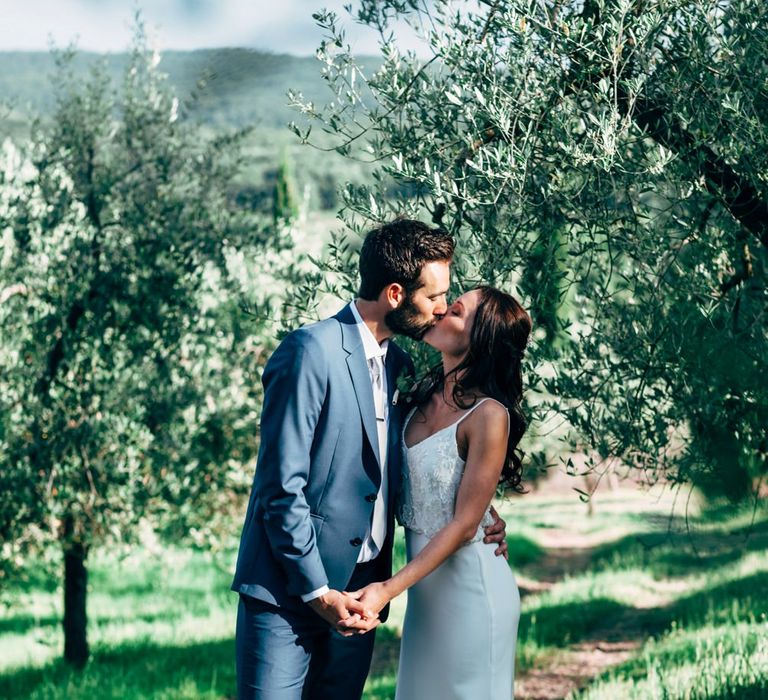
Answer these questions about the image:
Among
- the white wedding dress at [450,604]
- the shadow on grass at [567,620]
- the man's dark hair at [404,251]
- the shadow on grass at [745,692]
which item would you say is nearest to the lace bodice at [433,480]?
the white wedding dress at [450,604]

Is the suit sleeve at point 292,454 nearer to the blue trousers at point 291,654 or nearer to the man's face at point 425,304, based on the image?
the blue trousers at point 291,654

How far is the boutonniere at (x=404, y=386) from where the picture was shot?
4347 millimetres

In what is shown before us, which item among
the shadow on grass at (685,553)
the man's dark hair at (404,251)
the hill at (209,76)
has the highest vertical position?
the hill at (209,76)

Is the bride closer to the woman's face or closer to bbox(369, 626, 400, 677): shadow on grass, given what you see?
the woman's face

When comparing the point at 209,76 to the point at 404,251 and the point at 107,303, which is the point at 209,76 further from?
the point at 404,251

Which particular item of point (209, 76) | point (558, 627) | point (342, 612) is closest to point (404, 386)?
point (342, 612)

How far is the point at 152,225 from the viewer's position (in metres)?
8.63

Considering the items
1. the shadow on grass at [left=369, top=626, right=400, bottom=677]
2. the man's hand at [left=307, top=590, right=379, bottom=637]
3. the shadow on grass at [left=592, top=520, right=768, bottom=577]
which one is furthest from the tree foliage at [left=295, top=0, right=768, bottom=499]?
the shadow on grass at [left=592, top=520, right=768, bottom=577]

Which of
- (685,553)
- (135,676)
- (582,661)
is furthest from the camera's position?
(685,553)

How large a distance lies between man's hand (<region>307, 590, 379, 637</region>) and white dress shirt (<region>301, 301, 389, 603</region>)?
0.26 meters

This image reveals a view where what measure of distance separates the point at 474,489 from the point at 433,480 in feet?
0.73

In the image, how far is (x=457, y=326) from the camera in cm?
415

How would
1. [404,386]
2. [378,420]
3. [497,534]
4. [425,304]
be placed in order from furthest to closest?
[404,386] < [497,534] < [378,420] < [425,304]

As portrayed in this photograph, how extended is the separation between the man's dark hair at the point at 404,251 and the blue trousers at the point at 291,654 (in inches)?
48.3
